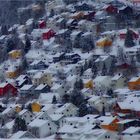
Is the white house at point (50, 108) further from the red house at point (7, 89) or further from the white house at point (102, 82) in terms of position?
the red house at point (7, 89)

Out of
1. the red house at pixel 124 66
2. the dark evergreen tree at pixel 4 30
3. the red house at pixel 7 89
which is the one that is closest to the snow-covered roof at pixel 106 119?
the red house at pixel 7 89

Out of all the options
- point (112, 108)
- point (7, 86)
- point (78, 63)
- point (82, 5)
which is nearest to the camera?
→ point (112, 108)

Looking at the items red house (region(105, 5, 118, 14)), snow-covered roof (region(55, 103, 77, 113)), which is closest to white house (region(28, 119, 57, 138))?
snow-covered roof (region(55, 103, 77, 113))

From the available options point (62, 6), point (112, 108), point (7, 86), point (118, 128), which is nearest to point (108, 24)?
point (62, 6)

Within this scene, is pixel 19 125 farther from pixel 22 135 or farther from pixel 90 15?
pixel 90 15

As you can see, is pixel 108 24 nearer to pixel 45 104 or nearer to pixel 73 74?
pixel 73 74

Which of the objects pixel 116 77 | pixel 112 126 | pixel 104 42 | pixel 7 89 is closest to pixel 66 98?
pixel 116 77
